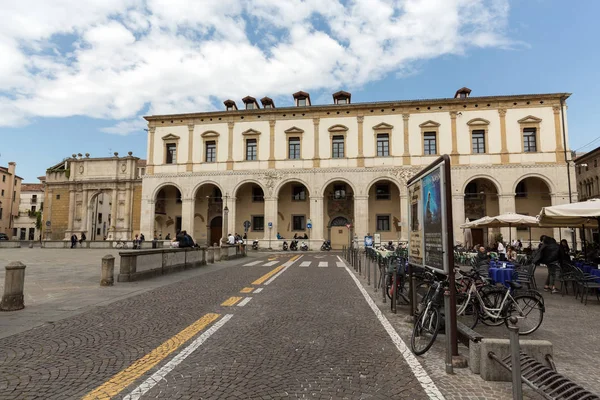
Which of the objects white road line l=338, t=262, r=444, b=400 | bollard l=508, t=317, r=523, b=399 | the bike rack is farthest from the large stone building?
bollard l=508, t=317, r=523, b=399

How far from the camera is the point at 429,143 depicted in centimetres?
3197

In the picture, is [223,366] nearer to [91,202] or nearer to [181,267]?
[181,267]

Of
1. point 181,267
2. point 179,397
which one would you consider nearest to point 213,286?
point 181,267

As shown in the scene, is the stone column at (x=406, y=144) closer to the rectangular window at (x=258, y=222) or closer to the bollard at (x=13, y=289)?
the rectangular window at (x=258, y=222)

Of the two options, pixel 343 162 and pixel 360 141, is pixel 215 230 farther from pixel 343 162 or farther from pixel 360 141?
pixel 360 141

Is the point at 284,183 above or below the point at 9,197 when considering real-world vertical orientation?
below

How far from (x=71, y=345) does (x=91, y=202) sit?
134ft

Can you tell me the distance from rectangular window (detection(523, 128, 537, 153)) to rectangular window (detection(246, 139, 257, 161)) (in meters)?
23.8

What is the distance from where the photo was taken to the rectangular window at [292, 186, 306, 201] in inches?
1375

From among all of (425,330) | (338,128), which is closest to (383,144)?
(338,128)

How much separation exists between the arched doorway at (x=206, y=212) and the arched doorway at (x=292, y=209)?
20.7 feet

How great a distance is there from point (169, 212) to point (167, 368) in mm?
35920

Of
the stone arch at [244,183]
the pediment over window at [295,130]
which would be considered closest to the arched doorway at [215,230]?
the stone arch at [244,183]

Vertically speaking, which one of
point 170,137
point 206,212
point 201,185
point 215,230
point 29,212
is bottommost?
point 215,230
